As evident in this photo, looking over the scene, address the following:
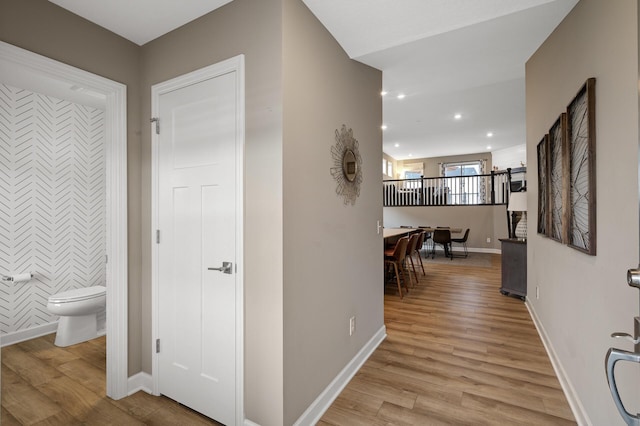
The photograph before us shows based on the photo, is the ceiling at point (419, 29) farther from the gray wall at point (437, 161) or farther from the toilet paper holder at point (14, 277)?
the gray wall at point (437, 161)

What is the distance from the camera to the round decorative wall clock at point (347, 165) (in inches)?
85.9

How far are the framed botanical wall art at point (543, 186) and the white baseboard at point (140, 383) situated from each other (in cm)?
343

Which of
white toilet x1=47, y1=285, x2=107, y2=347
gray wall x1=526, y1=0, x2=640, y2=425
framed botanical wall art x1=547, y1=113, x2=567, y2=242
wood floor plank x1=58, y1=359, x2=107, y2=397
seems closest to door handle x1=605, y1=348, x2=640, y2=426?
gray wall x1=526, y1=0, x2=640, y2=425

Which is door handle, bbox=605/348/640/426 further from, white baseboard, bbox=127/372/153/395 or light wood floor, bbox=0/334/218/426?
white baseboard, bbox=127/372/153/395

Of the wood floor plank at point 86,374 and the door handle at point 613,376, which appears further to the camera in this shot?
the wood floor plank at point 86,374

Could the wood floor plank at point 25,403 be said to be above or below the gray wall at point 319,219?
below

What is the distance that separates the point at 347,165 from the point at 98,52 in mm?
1898

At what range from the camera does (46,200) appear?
312 centimetres

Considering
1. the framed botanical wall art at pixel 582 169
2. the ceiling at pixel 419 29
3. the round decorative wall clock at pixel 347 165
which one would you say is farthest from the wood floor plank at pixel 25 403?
the framed botanical wall art at pixel 582 169

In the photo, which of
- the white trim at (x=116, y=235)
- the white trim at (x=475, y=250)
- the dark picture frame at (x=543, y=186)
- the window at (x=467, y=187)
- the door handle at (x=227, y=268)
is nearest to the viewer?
the door handle at (x=227, y=268)

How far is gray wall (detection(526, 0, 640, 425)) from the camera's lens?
49.1 inches

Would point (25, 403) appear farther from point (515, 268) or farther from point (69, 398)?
point (515, 268)

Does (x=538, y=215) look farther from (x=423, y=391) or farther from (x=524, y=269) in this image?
(x=423, y=391)

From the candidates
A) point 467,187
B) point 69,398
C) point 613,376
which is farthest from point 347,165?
Result: point 467,187
